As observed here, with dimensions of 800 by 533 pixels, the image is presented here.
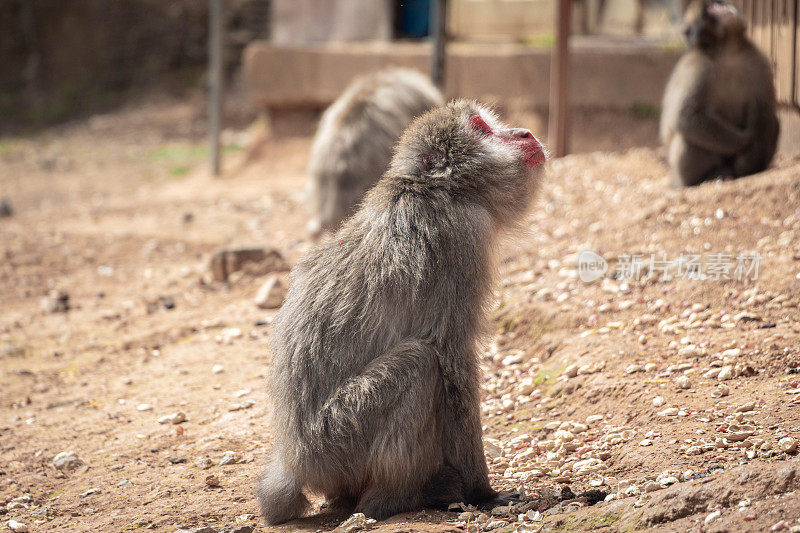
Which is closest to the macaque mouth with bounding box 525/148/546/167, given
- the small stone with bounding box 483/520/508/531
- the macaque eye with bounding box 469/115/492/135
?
the macaque eye with bounding box 469/115/492/135

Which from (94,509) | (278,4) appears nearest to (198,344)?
(94,509)

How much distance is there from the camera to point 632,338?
186 inches

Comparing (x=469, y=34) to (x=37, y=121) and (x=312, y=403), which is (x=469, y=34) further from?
(x=37, y=121)

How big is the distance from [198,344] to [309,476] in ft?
8.59

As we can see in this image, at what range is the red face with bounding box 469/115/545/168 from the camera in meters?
3.67

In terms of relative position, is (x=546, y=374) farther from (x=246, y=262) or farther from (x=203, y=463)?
(x=246, y=262)

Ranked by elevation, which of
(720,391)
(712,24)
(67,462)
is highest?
(712,24)

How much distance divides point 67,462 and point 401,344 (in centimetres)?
205

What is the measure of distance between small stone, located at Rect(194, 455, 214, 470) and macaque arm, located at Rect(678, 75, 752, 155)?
479cm

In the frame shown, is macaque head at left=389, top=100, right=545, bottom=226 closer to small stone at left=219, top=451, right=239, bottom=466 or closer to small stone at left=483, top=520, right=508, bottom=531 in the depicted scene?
small stone at left=483, top=520, right=508, bottom=531

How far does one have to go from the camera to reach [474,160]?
3572mm

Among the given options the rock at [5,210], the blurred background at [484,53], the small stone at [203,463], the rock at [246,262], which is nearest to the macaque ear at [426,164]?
the small stone at [203,463]

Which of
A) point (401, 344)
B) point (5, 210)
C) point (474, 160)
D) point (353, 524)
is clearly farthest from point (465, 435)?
point (5, 210)

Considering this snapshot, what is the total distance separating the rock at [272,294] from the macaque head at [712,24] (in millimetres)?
3871
